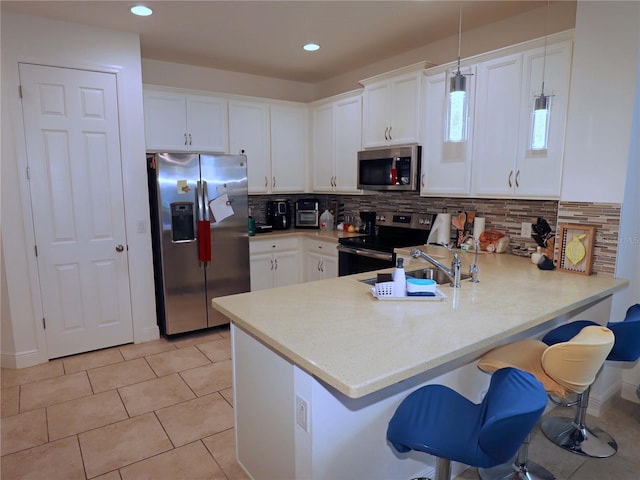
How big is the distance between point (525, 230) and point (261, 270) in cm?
257

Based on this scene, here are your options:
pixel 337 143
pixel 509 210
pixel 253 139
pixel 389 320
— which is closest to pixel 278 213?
pixel 253 139

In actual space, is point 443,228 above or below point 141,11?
below

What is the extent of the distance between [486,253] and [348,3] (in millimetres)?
2102

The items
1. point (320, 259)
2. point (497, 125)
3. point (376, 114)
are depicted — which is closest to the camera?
point (497, 125)

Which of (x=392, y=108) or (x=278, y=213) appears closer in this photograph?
(x=392, y=108)

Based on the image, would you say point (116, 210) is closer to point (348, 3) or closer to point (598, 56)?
point (348, 3)

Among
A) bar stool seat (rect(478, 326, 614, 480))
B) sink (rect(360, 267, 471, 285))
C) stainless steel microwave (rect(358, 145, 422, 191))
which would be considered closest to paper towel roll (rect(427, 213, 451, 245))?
stainless steel microwave (rect(358, 145, 422, 191))

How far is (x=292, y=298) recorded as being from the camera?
1988 millimetres

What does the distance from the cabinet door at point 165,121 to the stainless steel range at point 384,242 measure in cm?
190

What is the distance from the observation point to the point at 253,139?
14.4ft

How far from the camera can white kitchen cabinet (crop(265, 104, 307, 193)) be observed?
455 centimetres

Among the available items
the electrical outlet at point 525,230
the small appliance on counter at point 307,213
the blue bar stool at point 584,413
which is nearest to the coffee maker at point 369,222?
the small appliance on counter at point 307,213

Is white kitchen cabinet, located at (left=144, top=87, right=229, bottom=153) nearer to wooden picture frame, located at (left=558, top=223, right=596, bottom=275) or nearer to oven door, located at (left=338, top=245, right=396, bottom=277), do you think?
oven door, located at (left=338, top=245, right=396, bottom=277)

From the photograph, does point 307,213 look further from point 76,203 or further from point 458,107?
point 458,107
